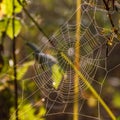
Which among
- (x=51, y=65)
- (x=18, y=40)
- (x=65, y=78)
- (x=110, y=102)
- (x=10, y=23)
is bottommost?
(x=110, y=102)

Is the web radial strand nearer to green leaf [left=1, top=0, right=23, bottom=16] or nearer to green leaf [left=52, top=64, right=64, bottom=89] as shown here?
green leaf [left=52, top=64, right=64, bottom=89]

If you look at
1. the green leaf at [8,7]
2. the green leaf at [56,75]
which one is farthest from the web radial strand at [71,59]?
the green leaf at [8,7]

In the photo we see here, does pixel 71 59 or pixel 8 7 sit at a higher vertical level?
pixel 8 7

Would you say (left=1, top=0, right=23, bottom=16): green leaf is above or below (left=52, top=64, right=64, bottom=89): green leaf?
above

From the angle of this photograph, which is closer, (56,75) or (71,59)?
(56,75)

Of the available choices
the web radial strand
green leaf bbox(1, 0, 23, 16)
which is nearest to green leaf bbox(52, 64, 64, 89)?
the web radial strand

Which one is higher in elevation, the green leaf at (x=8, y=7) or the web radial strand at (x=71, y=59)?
the green leaf at (x=8, y=7)

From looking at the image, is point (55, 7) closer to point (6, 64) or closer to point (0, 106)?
point (0, 106)

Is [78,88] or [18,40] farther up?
[78,88]

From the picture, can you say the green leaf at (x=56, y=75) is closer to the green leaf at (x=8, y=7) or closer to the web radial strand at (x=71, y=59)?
the web radial strand at (x=71, y=59)

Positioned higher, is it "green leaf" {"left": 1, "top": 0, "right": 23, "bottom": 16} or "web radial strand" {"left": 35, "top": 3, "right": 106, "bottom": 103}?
"green leaf" {"left": 1, "top": 0, "right": 23, "bottom": 16}

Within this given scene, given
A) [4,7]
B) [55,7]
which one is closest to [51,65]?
[4,7]
